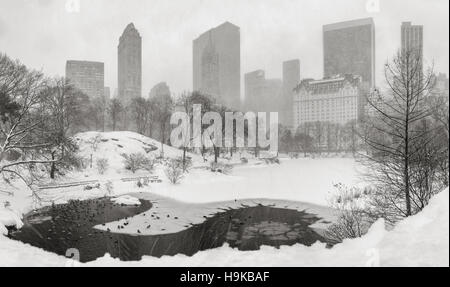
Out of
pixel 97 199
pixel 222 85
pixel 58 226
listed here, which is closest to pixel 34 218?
pixel 58 226

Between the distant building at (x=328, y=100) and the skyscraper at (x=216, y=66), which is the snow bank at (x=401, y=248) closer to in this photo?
the skyscraper at (x=216, y=66)

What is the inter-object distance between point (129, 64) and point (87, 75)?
25.2m

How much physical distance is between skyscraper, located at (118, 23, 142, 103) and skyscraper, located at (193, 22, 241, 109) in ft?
220

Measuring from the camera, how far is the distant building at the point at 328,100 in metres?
150

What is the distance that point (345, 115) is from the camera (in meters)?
152

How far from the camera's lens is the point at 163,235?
46.5 feet

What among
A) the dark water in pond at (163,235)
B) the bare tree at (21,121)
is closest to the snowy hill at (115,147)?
the bare tree at (21,121)

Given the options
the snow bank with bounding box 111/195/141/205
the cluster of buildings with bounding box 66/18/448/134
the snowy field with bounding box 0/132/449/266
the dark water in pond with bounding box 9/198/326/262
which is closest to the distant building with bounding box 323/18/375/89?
the cluster of buildings with bounding box 66/18/448/134

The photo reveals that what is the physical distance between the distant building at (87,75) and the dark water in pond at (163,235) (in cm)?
11156

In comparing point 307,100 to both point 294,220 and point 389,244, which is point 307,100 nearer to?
point 294,220

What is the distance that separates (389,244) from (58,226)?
635 inches

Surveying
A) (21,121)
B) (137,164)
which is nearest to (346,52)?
(137,164)

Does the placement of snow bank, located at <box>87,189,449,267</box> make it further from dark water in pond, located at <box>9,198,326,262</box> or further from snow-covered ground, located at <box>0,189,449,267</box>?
dark water in pond, located at <box>9,198,326,262</box>

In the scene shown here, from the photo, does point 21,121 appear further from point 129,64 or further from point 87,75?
point 129,64
